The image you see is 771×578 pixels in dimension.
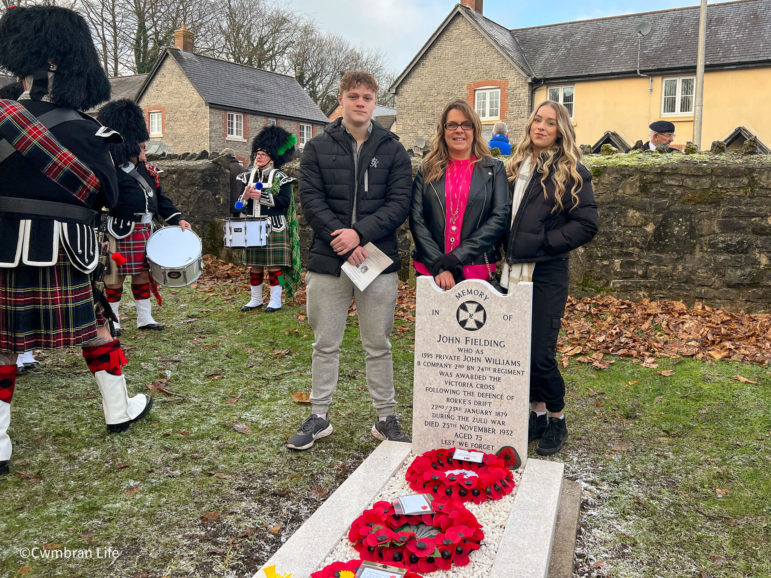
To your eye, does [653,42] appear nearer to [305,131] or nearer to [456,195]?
[305,131]

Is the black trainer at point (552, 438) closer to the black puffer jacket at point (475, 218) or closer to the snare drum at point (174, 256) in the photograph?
A: the black puffer jacket at point (475, 218)

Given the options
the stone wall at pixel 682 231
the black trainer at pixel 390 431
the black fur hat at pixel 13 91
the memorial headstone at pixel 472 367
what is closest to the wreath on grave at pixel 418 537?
the memorial headstone at pixel 472 367

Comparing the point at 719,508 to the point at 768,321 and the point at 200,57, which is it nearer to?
the point at 768,321

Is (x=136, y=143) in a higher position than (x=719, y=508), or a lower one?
higher

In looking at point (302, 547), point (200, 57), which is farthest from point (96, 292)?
point (200, 57)

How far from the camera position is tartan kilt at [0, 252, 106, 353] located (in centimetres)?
353

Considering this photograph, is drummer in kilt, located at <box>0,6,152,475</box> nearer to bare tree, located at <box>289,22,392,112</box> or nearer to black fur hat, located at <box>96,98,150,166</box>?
black fur hat, located at <box>96,98,150,166</box>

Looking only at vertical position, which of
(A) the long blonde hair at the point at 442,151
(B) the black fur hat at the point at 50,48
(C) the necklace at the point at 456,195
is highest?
(B) the black fur hat at the point at 50,48

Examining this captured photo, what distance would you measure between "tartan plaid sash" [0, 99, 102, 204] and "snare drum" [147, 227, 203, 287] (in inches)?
87.5

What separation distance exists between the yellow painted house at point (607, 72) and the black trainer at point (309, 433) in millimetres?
19516

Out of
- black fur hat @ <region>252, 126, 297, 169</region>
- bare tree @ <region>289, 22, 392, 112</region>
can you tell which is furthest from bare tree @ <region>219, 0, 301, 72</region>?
black fur hat @ <region>252, 126, 297, 169</region>

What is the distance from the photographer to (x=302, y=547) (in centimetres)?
274

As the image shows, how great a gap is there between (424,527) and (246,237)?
536 cm

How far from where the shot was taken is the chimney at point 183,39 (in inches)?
1336
